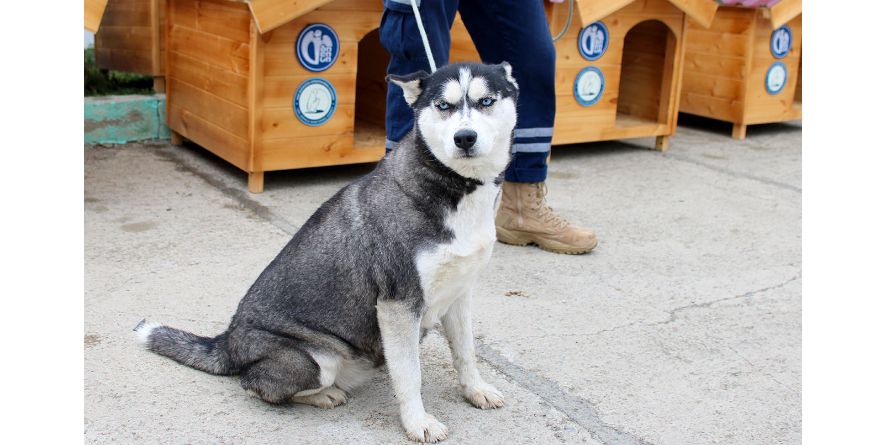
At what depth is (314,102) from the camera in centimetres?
472

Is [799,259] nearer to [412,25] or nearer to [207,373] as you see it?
[412,25]

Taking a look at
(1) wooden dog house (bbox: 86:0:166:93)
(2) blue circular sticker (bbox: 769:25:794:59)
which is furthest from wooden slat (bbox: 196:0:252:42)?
(2) blue circular sticker (bbox: 769:25:794:59)

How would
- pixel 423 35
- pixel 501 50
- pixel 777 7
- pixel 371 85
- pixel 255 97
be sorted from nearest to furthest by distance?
pixel 423 35, pixel 501 50, pixel 255 97, pixel 371 85, pixel 777 7

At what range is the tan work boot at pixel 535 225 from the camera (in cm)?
406

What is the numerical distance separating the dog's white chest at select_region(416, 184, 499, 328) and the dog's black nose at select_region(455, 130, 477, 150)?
0.17 meters

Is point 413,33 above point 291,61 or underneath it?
above

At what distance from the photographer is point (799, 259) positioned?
413 centimetres

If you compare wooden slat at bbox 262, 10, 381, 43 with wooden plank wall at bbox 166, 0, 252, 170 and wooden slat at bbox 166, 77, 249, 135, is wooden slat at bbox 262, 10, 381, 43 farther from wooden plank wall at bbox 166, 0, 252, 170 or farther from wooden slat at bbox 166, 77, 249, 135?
wooden slat at bbox 166, 77, 249, 135

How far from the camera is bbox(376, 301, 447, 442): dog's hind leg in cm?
236

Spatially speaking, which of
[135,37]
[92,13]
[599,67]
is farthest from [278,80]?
[599,67]

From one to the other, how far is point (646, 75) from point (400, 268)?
15.1 feet

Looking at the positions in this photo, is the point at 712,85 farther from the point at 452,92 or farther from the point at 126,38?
the point at 452,92

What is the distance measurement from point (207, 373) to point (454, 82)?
4.07ft

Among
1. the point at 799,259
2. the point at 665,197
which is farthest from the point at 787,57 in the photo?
the point at 799,259
